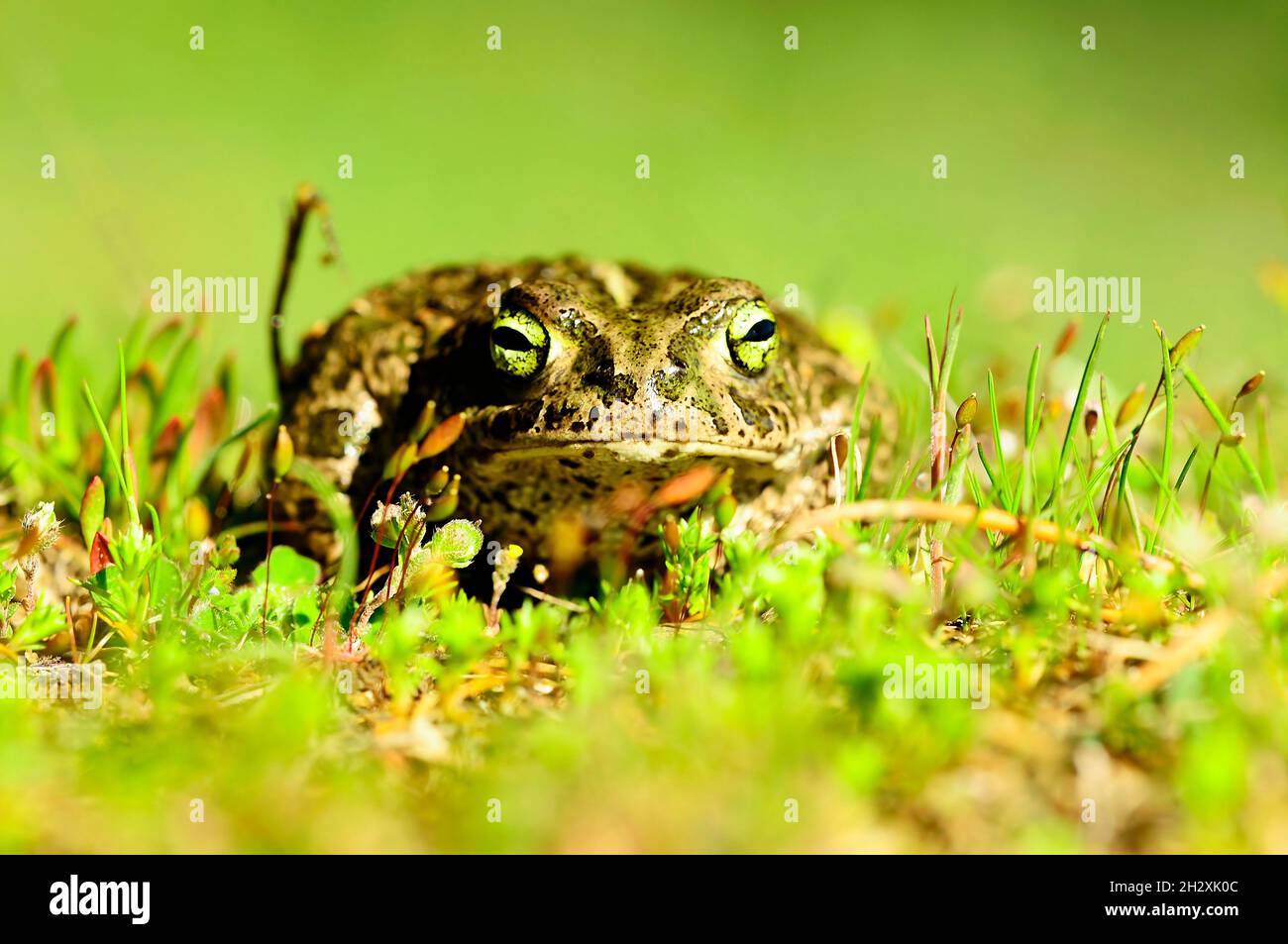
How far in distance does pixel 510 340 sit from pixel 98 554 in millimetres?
1169

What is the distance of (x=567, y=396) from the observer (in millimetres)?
3051

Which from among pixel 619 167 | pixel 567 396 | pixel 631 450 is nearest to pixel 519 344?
pixel 567 396

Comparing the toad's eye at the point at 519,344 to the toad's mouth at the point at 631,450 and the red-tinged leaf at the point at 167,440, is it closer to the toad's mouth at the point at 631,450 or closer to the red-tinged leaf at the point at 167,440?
the toad's mouth at the point at 631,450

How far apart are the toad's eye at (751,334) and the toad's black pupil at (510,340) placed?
0.56 metres

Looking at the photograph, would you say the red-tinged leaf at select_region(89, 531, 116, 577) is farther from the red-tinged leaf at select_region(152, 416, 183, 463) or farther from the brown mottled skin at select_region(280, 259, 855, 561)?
the brown mottled skin at select_region(280, 259, 855, 561)

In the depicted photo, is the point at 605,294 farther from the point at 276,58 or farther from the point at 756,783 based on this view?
the point at 276,58

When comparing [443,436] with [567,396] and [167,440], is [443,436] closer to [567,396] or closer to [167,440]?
[567,396]

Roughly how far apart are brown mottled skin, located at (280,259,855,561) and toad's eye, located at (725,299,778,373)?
1.0 inches

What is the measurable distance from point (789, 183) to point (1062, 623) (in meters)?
9.90

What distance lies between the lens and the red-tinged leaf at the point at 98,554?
2.83 meters

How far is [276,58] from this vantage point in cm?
1438

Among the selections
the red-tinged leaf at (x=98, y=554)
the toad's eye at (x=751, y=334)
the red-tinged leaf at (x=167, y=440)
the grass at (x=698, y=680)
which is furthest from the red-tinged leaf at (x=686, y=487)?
the red-tinged leaf at (x=167, y=440)
